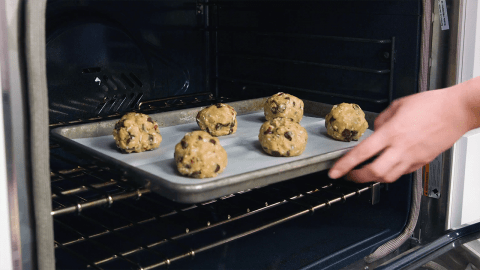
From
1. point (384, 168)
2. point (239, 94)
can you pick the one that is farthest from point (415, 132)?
point (239, 94)

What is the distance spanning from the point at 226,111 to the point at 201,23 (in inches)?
22.8

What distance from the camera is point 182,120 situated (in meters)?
1.63

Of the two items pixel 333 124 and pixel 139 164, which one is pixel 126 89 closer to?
pixel 139 164

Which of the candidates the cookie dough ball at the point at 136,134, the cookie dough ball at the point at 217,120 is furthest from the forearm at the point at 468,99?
the cookie dough ball at the point at 136,134

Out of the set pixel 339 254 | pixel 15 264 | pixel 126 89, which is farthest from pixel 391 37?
pixel 15 264

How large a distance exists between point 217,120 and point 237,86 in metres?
0.51

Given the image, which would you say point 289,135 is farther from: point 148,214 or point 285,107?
point 148,214

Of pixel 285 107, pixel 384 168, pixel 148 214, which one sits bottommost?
pixel 148 214

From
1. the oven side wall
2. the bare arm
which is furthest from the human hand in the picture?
the oven side wall

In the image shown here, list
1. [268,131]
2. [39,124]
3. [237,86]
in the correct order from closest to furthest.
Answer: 1. [39,124]
2. [268,131]
3. [237,86]

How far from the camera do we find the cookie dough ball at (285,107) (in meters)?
1.54

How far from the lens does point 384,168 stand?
1.20 m

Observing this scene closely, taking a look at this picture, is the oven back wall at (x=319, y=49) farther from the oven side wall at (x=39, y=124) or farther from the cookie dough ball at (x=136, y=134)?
the oven side wall at (x=39, y=124)

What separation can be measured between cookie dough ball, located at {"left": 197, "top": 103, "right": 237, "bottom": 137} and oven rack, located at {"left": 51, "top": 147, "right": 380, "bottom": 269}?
0.74ft
